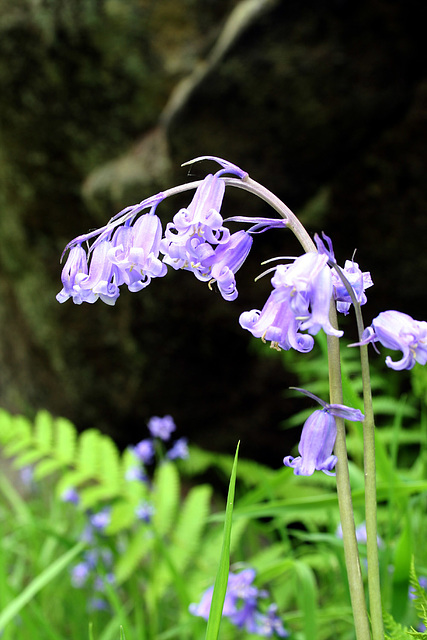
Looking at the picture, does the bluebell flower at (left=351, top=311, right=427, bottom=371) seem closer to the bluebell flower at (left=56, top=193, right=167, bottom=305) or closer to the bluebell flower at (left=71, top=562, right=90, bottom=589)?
the bluebell flower at (left=56, top=193, right=167, bottom=305)

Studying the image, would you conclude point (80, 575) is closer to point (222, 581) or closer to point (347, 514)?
point (222, 581)

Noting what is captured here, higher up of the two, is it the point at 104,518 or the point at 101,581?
the point at 104,518

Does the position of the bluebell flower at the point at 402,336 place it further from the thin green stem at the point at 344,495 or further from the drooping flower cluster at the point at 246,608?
the drooping flower cluster at the point at 246,608

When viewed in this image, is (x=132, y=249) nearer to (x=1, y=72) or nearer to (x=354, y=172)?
(x=354, y=172)

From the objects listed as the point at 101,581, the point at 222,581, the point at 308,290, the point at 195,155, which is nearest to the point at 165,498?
the point at 101,581

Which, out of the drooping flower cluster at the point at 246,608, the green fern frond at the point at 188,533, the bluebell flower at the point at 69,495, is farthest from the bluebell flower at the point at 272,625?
the bluebell flower at the point at 69,495

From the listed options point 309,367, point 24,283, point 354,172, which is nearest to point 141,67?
point 354,172
